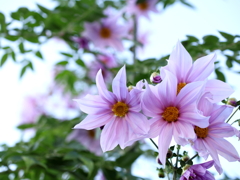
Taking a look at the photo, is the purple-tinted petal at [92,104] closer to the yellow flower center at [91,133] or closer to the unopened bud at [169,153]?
the unopened bud at [169,153]

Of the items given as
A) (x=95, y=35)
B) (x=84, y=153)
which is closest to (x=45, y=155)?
(x=84, y=153)

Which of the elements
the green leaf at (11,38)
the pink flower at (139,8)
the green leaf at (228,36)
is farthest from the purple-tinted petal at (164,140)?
the pink flower at (139,8)

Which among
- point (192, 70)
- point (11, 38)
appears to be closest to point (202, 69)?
point (192, 70)

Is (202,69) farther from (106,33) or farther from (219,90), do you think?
(106,33)

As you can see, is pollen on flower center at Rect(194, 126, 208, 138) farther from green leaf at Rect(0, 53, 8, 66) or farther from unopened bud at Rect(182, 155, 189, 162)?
green leaf at Rect(0, 53, 8, 66)

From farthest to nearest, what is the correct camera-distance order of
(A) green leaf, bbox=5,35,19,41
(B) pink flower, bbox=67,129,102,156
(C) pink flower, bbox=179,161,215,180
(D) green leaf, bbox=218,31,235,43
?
(B) pink flower, bbox=67,129,102,156
(A) green leaf, bbox=5,35,19,41
(D) green leaf, bbox=218,31,235,43
(C) pink flower, bbox=179,161,215,180

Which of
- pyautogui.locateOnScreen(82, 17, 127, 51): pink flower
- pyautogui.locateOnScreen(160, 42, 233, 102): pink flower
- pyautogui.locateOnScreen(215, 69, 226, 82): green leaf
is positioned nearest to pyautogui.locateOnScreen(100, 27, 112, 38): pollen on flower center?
pyautogui.locateOnScreen(82, 17, 127, 51): pink flower

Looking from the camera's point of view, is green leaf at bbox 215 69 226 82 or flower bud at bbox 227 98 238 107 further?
green leaf at bbox 215 69 226 82

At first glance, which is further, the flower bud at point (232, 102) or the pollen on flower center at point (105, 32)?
the pollen on flower center at point (105, 32)

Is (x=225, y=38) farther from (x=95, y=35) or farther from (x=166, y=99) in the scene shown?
(x=95, y=35)
